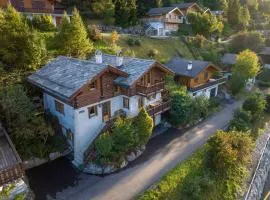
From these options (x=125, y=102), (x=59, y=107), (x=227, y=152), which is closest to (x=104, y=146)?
(x=125, y=102)

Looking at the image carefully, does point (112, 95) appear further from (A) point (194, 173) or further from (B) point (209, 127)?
(B) point (209, 127)

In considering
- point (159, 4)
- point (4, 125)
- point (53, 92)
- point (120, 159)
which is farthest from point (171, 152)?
point (159, 4)

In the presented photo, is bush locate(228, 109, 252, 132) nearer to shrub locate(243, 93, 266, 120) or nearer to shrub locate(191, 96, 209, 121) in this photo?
shrub locate(243, 93, 266, 120)

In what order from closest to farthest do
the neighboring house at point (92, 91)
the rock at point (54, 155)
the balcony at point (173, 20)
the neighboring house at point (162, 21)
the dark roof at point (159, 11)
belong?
the neighboring house at point (92, 91), the rock at point (54, 155), the neighboring house at point (162, 21), the dark roof at point (159, 11), the balcony at point (173, 20)

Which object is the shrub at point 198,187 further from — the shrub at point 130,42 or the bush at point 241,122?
the shrub at point 130,42

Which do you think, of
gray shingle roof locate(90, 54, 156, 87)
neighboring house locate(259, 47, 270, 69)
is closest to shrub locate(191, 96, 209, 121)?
gray shingle roof locate(90, 54, 156, 87)

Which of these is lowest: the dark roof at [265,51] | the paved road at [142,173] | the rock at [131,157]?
the paved road at [142,173]

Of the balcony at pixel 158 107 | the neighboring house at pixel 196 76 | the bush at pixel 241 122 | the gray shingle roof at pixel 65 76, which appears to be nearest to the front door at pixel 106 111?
the gray shingle roof at pixel 65 76
